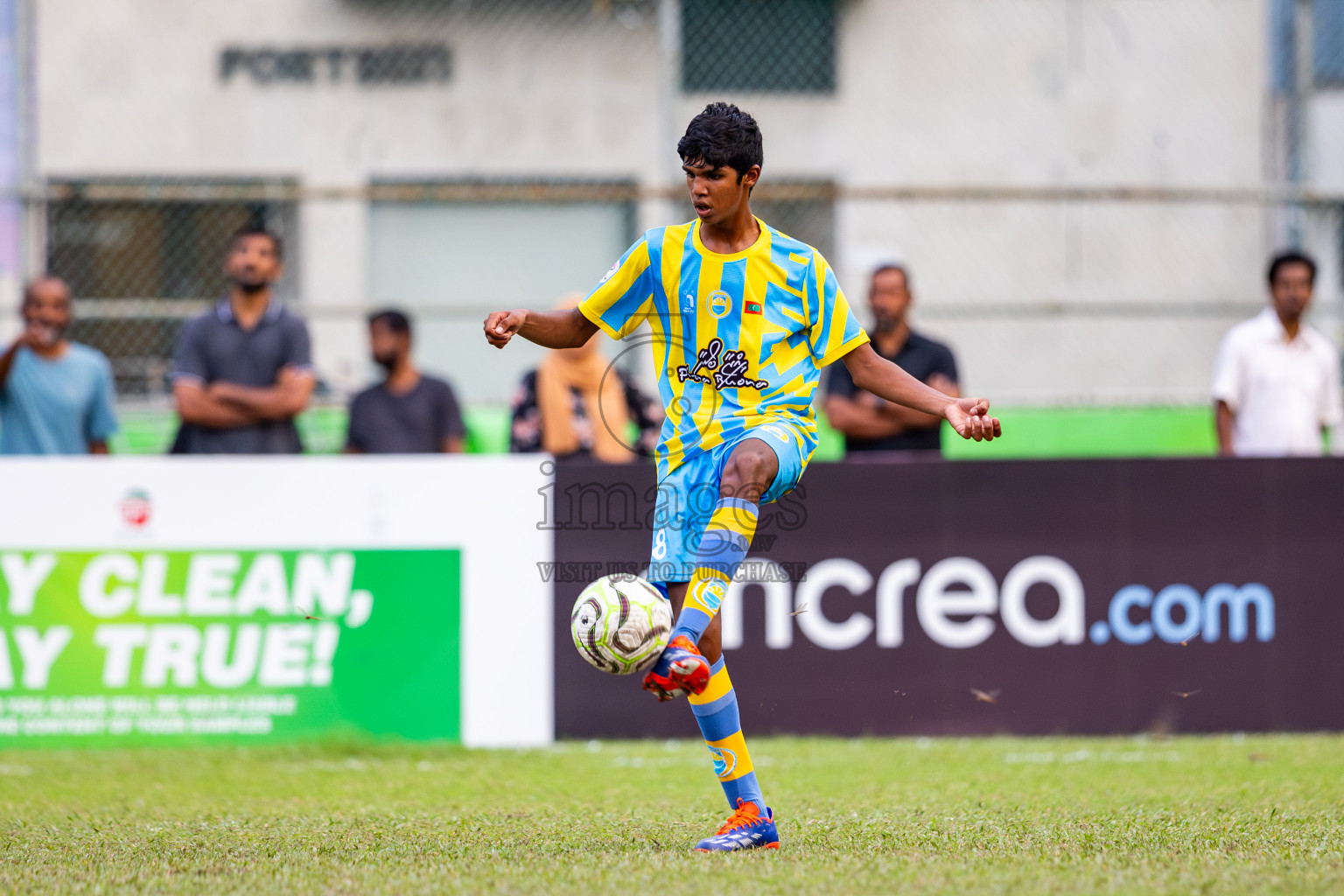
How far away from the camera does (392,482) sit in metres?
8.02

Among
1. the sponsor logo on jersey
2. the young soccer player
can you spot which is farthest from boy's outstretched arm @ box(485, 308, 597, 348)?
the sponsor logo on jersey

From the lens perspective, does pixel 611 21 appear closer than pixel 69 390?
No

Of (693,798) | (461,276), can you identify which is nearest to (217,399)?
(461,276)

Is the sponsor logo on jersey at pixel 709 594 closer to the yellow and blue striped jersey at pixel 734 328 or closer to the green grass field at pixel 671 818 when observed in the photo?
the yellow and blue striped jersey at pixel 734 328

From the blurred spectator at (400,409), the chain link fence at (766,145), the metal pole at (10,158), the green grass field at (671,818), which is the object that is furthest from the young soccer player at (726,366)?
the metal pole at (10,158)

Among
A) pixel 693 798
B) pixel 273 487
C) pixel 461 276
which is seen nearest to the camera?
pixel 693 798

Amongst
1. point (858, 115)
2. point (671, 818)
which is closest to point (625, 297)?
point (671, 818)

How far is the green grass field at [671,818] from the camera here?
13.4ft

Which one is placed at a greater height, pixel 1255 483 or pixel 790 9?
pixel 790 9

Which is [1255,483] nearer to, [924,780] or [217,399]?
[924,780]

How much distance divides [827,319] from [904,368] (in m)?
3.83

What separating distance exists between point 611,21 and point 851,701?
21.6 feet

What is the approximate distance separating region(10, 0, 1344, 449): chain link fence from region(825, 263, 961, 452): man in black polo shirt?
2.06m

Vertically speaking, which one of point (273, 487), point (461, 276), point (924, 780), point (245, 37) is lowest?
point (924, 780)
